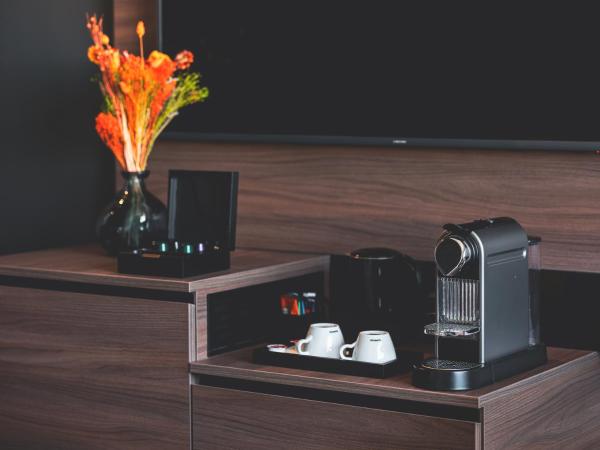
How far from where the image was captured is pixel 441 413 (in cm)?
207

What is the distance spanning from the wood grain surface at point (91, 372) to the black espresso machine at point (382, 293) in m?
0.39

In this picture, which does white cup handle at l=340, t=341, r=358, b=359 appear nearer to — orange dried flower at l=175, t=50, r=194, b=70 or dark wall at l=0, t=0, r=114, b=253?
orange dried flower at l=175, t=50, r=194, b=70

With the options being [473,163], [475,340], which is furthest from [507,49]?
[475,340]

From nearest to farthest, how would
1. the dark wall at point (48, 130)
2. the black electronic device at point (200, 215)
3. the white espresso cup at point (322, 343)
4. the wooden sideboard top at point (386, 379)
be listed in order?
1. the wooden sideboard top at point (386, 379)
2. the white espresso cup at point (322, 343)
3. the black electronic device at point (200, 215)
4. the dark wall at point (48, 130)

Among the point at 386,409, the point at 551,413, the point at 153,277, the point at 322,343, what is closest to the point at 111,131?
the point at 153,277

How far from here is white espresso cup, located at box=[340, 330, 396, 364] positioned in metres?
2.18

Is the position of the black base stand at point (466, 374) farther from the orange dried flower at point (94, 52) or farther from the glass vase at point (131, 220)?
the orange dried flower at point (94, 52)

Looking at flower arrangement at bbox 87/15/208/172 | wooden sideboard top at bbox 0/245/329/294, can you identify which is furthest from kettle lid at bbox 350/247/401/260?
flower arrangement at bbox 87/15/208/172

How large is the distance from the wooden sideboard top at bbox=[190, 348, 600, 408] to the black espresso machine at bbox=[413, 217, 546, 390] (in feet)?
0.08

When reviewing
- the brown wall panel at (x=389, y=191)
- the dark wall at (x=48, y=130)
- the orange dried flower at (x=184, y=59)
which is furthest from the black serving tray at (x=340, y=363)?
the dark wall at (x=48, y=130)

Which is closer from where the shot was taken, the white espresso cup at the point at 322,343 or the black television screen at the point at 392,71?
the white espresso cup at the point at 322,343

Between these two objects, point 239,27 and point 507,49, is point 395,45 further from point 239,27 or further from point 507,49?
point 239,27

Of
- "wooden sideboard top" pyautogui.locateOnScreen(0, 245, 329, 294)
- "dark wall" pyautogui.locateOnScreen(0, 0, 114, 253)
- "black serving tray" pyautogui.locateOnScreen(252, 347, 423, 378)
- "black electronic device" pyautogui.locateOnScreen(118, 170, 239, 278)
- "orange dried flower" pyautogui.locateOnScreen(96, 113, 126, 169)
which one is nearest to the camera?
"black serving tray" pyautogui.locateOnScreen(252, 347, 423, 378)

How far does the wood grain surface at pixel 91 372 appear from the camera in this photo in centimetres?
239
